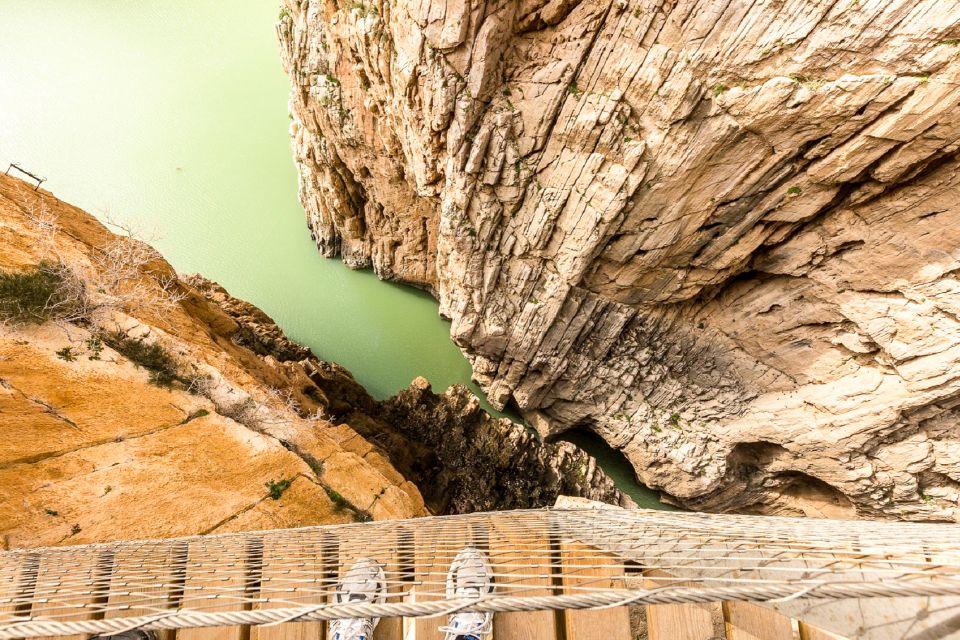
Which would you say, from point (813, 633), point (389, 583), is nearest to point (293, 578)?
point (389, 583)

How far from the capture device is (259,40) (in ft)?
38.1

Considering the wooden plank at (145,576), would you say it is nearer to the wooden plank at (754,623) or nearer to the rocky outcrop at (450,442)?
the wooden plank at (754,623)

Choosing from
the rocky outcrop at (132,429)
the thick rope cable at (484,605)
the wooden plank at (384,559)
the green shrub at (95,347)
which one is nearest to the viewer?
the thick rope cable at (484,605)

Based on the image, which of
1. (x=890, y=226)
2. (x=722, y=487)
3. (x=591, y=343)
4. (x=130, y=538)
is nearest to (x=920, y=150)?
(x=890, y=226)

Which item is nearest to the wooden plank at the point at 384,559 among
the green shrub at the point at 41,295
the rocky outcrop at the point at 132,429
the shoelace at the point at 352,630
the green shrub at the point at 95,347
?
the shoelace at the point at 352,630

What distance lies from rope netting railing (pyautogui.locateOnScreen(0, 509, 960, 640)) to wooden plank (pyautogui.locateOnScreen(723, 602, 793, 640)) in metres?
0.13

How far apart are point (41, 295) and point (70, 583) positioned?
9.56 ft

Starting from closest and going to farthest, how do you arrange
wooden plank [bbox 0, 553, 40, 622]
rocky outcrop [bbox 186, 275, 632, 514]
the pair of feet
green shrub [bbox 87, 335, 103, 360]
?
1. the pair of feet
2. wooden plank [bbox 0, 553, 40, 622]
3. green shrub [bbox 87, 335, 103, 360]
4. rocky outcrop [bbox 186, 275, 632, 514]

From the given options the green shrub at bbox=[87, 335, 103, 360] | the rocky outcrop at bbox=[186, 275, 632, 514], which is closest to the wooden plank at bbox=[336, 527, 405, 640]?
the green shrub at bbox=[87, 335, 103, 360]

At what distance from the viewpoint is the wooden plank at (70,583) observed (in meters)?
2.21

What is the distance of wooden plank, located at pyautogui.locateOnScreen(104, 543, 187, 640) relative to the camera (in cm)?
219

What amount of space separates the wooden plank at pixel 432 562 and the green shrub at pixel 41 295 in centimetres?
418

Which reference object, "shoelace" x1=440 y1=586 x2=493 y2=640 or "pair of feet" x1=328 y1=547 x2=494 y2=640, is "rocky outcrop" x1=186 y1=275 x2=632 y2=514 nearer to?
"pair of feet" x1=328 y1=547 x2=494 y2=640

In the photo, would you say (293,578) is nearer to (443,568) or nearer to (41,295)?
(443,568)
